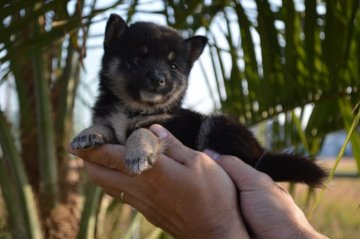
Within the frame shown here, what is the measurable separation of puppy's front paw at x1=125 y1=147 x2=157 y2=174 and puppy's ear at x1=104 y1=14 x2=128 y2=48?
2.18 ft

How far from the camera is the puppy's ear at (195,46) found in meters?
2.56

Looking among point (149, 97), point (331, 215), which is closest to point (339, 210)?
point (331, 215)

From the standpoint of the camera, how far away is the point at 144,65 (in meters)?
2.30

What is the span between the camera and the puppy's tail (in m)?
2.18

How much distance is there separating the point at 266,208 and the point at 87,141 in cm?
69

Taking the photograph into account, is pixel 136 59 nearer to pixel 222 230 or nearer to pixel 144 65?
pixel 144 65

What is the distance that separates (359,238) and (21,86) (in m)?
3.47

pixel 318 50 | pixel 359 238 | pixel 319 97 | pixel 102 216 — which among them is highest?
pixel 318 50

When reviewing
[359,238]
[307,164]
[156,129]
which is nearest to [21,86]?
[156,129]

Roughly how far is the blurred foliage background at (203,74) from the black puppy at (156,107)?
0.55ft

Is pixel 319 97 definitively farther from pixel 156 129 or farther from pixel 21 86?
pixel 21 86

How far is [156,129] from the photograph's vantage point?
6.86 ft

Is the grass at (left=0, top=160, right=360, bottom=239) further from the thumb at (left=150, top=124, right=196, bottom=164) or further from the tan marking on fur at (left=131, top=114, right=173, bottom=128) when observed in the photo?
the thumb at (left=150, top=124, right=196, bottom=164)

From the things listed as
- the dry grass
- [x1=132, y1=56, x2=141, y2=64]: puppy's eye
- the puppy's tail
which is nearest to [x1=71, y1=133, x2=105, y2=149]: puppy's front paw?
[x1=132, y1=56, x2=141, y2=64]: puppy's eye
